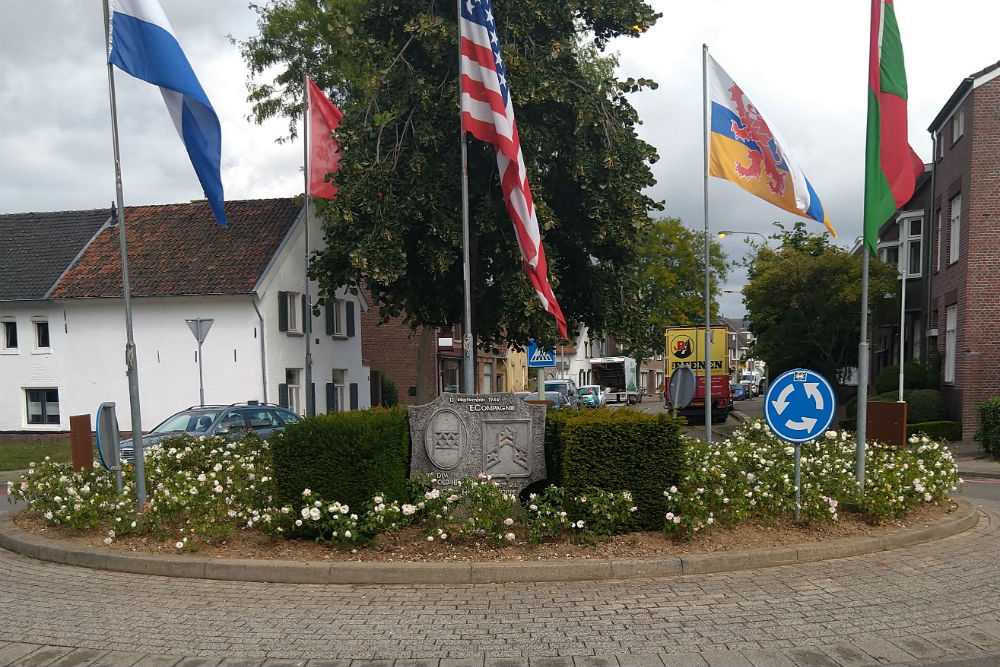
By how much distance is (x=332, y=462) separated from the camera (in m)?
7.52

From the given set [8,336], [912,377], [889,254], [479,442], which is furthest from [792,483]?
[889,254]

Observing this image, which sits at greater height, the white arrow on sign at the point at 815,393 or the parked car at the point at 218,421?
the white arrow on sign at the point at 815,393

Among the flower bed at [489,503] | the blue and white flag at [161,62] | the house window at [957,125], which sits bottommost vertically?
the flower bed at [489,503]

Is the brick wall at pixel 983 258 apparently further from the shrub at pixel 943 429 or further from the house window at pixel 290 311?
the house window at pixel 290 311

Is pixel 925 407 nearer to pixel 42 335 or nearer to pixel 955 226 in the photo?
pixel 955 226

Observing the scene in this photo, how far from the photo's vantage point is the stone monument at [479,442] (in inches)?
329

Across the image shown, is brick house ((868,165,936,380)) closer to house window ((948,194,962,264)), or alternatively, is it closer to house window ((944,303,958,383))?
house window ((944,303,958,383))

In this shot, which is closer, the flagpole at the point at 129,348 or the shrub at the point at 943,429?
the flagpole at the point at 129,348

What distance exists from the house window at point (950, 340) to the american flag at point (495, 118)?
17.8m

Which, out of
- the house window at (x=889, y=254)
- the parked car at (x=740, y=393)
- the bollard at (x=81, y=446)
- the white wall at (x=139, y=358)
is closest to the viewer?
the bollard at (x=81, y=446)

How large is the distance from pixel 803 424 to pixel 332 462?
4761mm

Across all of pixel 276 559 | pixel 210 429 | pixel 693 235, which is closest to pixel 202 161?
pixel 276 559

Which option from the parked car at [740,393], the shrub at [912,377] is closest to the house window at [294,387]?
the shrub at [912,377]

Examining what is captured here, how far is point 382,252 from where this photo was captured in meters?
15.3
